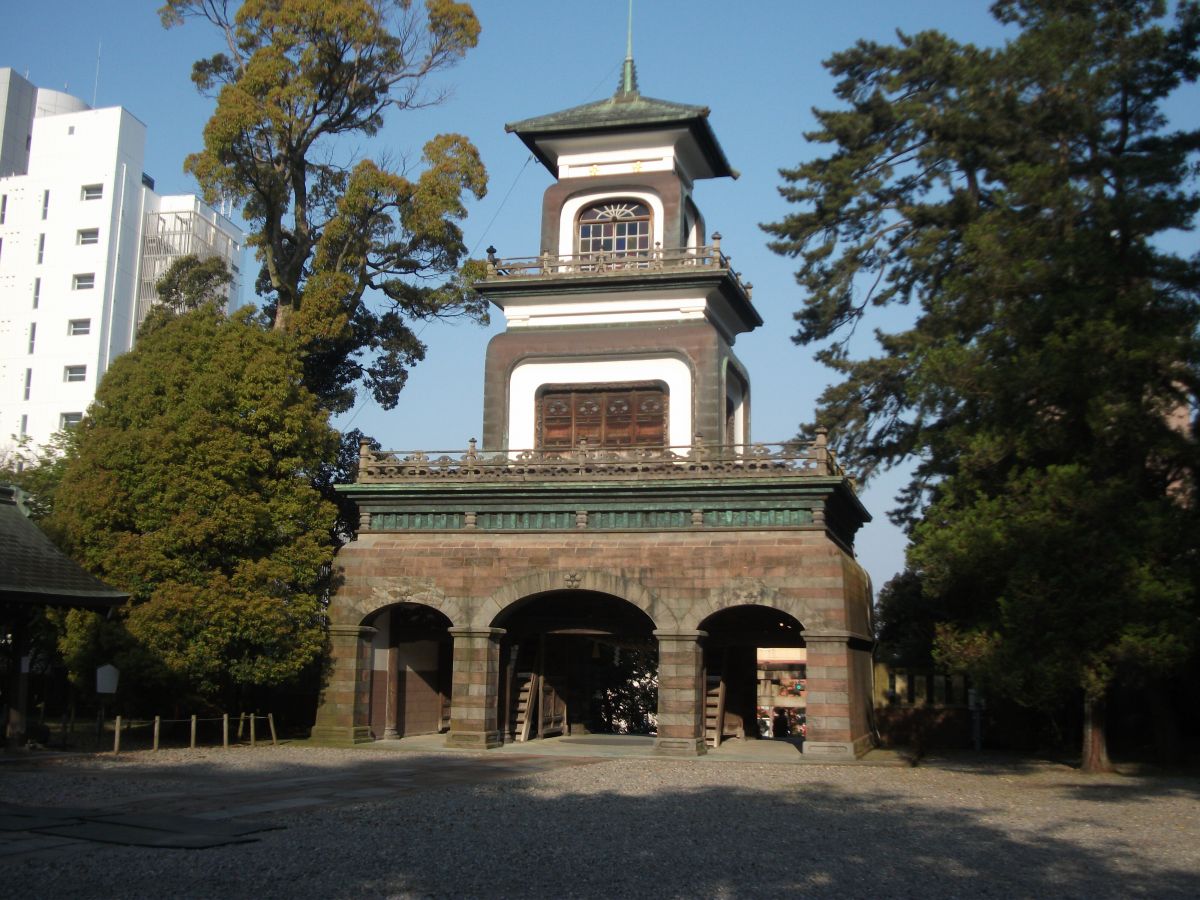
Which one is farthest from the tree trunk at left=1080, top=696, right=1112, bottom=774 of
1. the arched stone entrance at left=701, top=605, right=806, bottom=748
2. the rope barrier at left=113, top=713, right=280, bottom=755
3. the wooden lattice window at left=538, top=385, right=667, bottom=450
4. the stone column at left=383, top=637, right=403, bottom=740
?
the rope barrier at left=113, top=713, right=280, bottom=755

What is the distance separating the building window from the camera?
97.1 feet

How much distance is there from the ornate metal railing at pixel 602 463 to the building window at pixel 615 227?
5816 mm

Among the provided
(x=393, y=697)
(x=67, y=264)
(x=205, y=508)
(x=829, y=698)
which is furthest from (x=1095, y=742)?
(x=67, y=264)

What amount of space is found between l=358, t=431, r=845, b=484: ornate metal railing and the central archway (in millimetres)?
2732

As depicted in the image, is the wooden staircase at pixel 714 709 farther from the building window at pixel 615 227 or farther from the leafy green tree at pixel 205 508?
the building window at pixel 615 227

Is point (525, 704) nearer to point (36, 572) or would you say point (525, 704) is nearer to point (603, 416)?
point (603, 416)

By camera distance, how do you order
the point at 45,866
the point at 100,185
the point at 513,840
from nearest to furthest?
the point at 45,866, the point at 513,840, the point at 100,185

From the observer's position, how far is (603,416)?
27875 mm

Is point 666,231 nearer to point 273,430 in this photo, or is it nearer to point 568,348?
point 568,348

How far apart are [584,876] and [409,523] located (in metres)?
16.2

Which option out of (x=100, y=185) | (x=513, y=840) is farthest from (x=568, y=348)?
(x=100, y=185)

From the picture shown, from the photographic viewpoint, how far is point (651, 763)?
22.1 m

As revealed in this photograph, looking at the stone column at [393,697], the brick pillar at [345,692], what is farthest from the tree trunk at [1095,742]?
the brick pillar at [345,692]

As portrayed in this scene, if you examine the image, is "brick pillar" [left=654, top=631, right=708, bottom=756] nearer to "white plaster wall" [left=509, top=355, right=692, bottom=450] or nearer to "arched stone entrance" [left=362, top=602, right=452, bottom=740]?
"arched stone entrance" [left=362, top=602, right=452, bottom=740]
